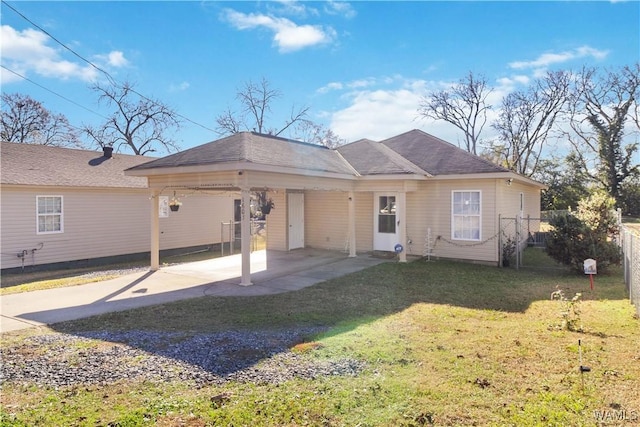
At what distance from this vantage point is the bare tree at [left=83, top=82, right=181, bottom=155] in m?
32.8

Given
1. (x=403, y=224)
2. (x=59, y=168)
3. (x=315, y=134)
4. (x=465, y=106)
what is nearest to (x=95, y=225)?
(x=59, y=168)

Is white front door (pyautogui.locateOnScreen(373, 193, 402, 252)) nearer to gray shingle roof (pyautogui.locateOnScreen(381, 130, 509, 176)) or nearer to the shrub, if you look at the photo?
gray shingle roof (pyautogui.locateOnScreen(381, 130, 509, 176))

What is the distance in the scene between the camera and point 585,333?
5977 millimetres

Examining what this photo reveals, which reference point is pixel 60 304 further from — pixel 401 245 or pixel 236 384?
pixel 401 245

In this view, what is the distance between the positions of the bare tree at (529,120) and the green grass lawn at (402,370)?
32048mm

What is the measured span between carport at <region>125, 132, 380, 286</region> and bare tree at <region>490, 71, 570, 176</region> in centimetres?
2872

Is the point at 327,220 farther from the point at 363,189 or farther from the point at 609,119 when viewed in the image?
the point at 609,119

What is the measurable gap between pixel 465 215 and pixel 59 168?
13.6 metres

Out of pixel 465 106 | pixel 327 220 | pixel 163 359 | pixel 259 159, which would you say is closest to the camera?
pixel 163 359

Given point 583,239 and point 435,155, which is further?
point 435,155

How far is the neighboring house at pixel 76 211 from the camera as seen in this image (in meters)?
12.2

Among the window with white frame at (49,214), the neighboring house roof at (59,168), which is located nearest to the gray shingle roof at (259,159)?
the neighboring house roof at (59,168)

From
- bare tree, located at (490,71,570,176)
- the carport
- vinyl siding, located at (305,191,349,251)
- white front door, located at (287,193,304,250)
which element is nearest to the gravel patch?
the carport

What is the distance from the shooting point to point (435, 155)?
47.6 feet
